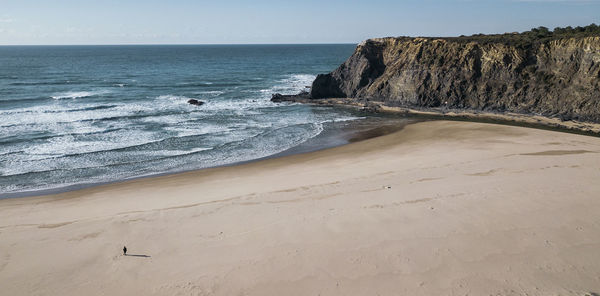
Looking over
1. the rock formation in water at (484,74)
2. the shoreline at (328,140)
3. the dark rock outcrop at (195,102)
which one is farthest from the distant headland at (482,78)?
the dark rock outcrop at (195,102)

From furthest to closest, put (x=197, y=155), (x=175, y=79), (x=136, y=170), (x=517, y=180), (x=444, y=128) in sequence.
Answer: (x=175, y=79) → (x=444, y=128) → (x=197, y=155) → (x=136, y=170) → (x=517, y=180)

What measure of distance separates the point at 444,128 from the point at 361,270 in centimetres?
2301

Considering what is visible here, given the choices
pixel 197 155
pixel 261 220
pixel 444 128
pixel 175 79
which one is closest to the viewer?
pixel 261 220

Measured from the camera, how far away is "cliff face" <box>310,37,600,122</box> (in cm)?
3130

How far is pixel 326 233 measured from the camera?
1230 centimetres


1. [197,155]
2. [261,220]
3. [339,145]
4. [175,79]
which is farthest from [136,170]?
[175,79]

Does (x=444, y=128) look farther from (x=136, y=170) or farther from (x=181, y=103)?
(x=181, y=103)

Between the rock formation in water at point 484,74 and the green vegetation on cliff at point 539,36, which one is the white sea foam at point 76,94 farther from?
the green vegetation on cliff at point 539,36

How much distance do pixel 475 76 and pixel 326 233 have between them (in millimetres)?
31569

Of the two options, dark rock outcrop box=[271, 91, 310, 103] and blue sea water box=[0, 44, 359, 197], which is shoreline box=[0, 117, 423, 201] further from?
dark rock outcrop box=[271, 91, 310, 103]

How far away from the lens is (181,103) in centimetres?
4325

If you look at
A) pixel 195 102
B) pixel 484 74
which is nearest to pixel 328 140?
pixel 484 74

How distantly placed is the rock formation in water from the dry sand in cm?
1505

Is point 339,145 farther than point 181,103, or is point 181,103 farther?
Answer: point 181,103
